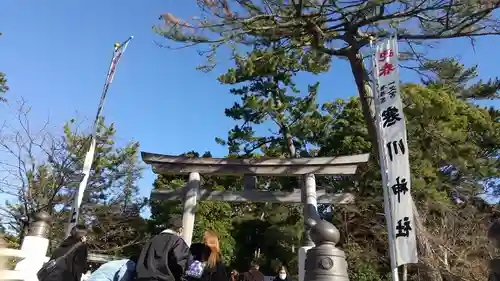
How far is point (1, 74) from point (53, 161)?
408cm

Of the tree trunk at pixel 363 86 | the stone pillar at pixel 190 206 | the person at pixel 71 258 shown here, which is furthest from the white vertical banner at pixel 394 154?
the stone pillar at pixel 190 206

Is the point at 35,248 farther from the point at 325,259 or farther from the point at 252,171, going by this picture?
the point at 325,259

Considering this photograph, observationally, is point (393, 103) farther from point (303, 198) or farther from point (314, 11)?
point (303, 198)

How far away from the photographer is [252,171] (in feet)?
29.6

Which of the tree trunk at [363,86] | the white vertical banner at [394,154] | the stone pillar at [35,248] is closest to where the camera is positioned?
the white vertical banner at [394,154]

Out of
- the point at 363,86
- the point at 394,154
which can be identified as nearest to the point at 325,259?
the point at 394,154

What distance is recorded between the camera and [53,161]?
13.7 metres

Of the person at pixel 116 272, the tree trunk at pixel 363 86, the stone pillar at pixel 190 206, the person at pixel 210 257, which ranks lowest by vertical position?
the person at pixel 116 272

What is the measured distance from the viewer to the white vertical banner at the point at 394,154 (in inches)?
210

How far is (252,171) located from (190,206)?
1619 mm

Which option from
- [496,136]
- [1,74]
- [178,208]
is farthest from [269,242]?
[1,74]

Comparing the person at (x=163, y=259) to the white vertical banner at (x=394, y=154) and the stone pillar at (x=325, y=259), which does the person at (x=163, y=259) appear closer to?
the stone pillar at (x=325, y=259)

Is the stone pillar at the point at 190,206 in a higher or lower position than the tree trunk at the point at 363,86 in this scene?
lower

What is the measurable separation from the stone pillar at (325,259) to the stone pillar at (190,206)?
185 inches
